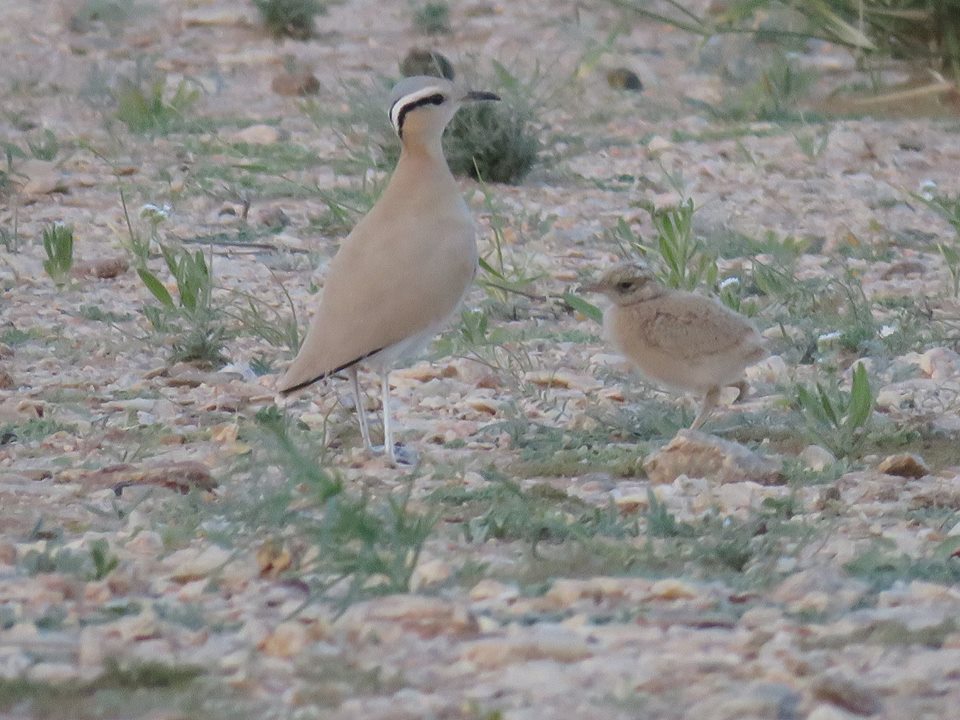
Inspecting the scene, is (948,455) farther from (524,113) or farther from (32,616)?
(524,113)

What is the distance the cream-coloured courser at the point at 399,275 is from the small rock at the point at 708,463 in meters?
0.71

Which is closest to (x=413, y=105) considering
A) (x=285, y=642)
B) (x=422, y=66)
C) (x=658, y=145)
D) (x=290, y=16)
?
(x=285, y=642)

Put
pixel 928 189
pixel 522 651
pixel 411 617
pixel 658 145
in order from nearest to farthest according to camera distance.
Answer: pixel 522 651, pixel 411 617, pixel 928 189, pixel 658 145

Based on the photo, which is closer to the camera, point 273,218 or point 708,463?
point 708,463

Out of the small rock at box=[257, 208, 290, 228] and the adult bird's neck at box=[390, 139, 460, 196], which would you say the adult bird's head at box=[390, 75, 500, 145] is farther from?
the small rock at box=[257, 208, 290, 228]

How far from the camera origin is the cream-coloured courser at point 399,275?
4.68 meters

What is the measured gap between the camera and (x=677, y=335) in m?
4.90

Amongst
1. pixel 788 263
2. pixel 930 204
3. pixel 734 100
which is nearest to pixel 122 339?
pixel 788 263

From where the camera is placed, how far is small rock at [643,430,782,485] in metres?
4.38

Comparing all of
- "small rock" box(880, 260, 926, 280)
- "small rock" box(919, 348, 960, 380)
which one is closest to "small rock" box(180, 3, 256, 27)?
"small rock" box(880, 260, 926, 280)

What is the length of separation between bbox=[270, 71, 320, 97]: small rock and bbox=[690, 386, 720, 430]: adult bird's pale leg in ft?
20.2

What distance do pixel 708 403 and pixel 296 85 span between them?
6257 mm

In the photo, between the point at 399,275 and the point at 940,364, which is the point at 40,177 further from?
the point at 940,364

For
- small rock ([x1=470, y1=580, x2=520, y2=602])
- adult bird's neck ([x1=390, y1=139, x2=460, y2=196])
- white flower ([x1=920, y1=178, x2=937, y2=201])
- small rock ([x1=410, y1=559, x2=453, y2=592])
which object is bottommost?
small rock ([x1=470, y1=580, x2=520, y2=602])
